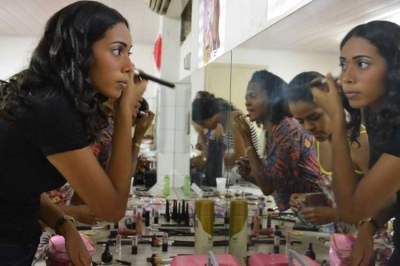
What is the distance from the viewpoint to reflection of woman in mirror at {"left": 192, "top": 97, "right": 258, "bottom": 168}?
4.60 feet

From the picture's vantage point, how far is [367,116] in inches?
23.6

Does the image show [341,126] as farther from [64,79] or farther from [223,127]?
[223,127]

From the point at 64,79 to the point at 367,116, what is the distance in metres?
0.60

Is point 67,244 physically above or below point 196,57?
below

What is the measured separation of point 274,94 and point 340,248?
0.46 meters

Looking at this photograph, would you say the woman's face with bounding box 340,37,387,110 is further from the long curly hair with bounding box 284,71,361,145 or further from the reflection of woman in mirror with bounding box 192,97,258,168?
the reflection of woman in mirror with bounding box 192,97,258,168

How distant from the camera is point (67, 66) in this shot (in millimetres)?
876

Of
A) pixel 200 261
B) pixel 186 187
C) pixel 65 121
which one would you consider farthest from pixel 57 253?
pixel 186 187

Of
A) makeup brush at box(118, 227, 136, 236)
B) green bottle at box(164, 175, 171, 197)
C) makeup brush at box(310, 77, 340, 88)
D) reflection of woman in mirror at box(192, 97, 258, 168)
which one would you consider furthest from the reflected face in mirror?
makeup brush at box(310, 77, 340, 88)

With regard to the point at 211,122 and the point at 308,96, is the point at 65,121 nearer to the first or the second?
the point at 308,96

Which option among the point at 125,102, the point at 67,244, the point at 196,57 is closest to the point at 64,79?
the point at 125,102

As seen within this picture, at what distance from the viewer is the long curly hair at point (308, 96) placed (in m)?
0.63

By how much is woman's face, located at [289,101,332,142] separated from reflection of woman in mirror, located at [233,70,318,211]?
2cm

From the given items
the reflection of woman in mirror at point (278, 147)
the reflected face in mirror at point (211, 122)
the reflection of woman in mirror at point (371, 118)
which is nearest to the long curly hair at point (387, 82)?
the reflection of woman in mirror at point (371, 118)
